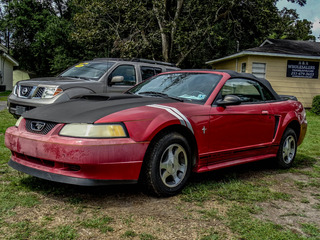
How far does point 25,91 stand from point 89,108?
4687mm

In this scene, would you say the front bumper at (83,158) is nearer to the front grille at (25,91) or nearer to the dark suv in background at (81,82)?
the dark suv in background at (81,82)

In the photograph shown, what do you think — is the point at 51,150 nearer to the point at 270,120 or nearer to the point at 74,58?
the point at 270,120

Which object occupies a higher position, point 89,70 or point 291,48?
point 291,48

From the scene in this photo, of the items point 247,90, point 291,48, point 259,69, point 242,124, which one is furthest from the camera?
point 291,48

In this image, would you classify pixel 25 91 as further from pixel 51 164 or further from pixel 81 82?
pixel 51 164

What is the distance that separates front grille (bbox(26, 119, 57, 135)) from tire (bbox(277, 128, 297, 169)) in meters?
3.51

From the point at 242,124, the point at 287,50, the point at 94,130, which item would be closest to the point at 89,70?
the point at 242,124

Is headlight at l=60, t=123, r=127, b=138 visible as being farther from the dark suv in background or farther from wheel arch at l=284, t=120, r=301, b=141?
the dark suv in background

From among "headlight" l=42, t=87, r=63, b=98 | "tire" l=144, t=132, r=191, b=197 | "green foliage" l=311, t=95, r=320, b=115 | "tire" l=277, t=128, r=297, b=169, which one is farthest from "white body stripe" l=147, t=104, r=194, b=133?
"green foliage" l=311, t=95, r=320, b=115

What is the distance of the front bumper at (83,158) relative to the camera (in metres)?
3.25

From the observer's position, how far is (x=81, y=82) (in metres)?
7.62

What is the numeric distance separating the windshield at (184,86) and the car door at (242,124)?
0.61 feet

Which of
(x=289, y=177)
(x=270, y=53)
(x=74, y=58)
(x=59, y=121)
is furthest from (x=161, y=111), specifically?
(x=74, y=58)

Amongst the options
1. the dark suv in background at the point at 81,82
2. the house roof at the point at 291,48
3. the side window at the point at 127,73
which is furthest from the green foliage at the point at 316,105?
the side window at the point at 127,73
